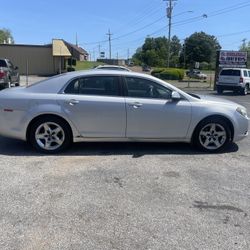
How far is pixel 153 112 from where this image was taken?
7082 mm

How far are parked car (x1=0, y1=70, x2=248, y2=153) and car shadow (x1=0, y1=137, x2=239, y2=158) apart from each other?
0.22 metres

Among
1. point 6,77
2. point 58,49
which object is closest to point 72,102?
point 6,77

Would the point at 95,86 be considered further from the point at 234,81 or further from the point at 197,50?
the point at 197,50

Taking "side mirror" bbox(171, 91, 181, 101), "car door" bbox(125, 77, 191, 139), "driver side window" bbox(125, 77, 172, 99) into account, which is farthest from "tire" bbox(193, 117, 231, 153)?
"driver side window" bbox(125, 77, 172, 99)

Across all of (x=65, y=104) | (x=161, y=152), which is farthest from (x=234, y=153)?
(x=65, y=104)

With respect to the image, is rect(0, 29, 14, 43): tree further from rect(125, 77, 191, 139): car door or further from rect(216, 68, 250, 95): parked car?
rect(125, 77, 191, 139): car door

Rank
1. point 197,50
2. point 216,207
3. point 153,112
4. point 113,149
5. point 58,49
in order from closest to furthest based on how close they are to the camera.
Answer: point 216,207 → point 153,112 → point 113,149 → point 58,49 → point 197,50

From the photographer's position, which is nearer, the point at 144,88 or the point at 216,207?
the point at 216,207

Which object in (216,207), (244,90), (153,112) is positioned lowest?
(244,90)

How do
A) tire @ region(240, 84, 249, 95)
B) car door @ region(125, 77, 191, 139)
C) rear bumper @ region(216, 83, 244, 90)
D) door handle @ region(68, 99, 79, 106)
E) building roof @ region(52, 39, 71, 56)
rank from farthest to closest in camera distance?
1. building roof @ region(52, 39, 71, 56)
2. tire @ region(240, 84, 249, 95)
3. rear bumper @ region(216, 83, 244, 90)
4. car door @ region(125, 77, 191, 139)
5. door handle @ region(68, 99, 79, 106)

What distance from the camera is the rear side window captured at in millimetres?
7121

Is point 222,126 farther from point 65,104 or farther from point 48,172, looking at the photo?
point 48,172

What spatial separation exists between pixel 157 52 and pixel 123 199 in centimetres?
12878

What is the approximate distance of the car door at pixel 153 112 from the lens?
707 cm
